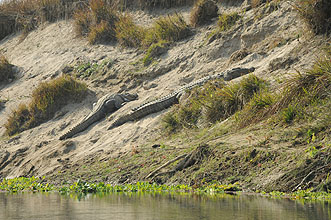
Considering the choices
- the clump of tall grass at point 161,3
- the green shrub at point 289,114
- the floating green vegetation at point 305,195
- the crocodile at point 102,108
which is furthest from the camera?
the clump of tall grass at point 161,3

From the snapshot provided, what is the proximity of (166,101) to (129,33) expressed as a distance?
575 centimetres

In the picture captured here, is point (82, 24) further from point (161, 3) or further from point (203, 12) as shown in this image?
point (203, 12)

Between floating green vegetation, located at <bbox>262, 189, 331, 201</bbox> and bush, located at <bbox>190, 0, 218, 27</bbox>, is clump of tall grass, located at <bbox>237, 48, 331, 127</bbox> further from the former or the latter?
bush, located at <bbox>190, 0, 218, 27</bbox>

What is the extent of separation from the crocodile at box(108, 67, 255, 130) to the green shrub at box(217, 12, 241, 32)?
282cm

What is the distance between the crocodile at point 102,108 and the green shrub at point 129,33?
3219mm

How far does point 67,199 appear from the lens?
26.9 ft

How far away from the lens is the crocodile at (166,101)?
13.2 m

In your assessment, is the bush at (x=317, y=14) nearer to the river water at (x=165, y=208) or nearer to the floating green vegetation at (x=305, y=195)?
the floating green vegetation at (x=305, y=195)

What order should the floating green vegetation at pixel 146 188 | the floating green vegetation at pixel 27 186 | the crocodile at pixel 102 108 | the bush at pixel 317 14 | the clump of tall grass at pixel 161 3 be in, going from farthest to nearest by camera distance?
1. the clump of tall grass at pixel 161 3
2. the crocodile at pixel 102 108
3. the bush at pixel 317 14
4. the floating green vegetation at pixel 27 186
5. the floating green vegetation at pixel 146 188

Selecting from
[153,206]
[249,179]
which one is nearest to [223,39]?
[249,179]

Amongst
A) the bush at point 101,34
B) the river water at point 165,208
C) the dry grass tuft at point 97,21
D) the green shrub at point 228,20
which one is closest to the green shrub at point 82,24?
the dry grass tuft at point 97,21

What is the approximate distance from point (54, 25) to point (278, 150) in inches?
633

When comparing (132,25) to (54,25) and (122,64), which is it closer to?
(122,64)

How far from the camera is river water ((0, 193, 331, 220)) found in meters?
5.92
